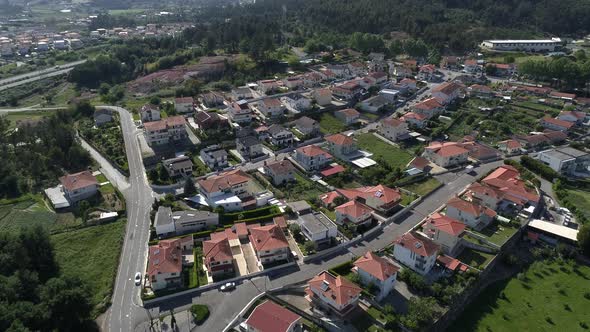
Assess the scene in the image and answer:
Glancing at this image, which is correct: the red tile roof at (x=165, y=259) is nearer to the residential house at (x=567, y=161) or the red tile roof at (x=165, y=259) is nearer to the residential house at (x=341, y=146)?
the residential house at (x=341, y=146)

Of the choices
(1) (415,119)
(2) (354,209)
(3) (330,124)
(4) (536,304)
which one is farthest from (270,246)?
(1) (415,119)

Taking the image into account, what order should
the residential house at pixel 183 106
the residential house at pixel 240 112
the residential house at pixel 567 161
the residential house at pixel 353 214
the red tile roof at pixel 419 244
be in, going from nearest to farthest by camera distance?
1. the red tile roof at pixel 419 244
2. the residential house at pixel 353 214
3. the residential house at pixel 567 161
4. the residential house at pixel 240 112
5. the residential house at pixel 183 106

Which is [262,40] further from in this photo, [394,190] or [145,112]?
[394,190]

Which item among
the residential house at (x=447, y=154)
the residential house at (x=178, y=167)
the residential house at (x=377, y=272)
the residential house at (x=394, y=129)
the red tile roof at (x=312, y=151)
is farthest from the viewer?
the residential house at (x=394, y=129)

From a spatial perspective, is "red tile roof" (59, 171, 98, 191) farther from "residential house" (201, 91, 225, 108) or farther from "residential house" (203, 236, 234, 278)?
"residential house" (201, 91, 225, 108)

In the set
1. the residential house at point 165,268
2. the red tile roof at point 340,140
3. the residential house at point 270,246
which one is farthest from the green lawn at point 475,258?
the residential house at point 165,268

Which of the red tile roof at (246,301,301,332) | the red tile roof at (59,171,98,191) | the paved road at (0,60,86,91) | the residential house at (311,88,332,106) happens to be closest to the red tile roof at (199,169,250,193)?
the red tile roof at (59,171,98,191)

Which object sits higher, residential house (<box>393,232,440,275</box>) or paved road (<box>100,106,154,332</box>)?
residential house (<box>393,232,440,275</box>)

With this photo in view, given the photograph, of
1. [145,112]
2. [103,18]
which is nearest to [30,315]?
[145,112]
